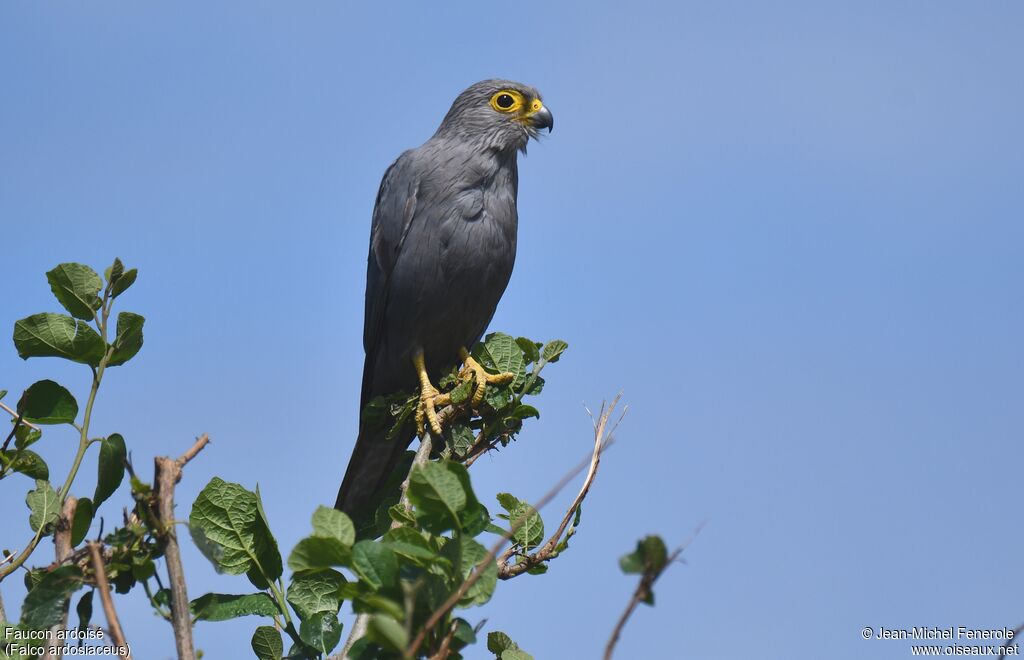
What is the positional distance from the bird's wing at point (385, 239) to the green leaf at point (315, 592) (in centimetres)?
358

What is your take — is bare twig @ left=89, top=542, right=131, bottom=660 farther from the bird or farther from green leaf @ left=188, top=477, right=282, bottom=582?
the bird

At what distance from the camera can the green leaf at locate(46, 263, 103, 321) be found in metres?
3.28

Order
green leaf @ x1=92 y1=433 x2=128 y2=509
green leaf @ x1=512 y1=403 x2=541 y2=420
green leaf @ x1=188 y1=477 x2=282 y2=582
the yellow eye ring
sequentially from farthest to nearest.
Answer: the yellow eye ring
green leaf @ x1=512 y1=403 x2=541 y2=420
green leaf @ x1=92 y1=433 x2=128 y2=509
green leaf @ x1=188 y1=477 x2=282 y2=582

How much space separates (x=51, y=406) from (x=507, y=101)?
4.30 m

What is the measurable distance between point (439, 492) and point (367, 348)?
4.11m

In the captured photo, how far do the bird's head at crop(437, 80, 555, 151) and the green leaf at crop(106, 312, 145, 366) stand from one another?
351 cm

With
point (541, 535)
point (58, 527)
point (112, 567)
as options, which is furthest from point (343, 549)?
point (541, 535)

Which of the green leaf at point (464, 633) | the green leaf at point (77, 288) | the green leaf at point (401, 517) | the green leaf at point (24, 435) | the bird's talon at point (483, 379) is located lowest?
the green leaf at point (464, 633)

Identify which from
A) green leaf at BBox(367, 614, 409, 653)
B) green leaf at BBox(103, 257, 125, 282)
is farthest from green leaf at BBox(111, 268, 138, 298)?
green leaf at BBox(367, 614, 409, 653)

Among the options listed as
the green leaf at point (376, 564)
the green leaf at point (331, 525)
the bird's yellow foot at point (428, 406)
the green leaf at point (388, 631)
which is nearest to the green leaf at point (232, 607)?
the green leaf at point (331, 525)

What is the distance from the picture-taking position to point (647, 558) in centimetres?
176

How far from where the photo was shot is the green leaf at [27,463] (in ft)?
11.0

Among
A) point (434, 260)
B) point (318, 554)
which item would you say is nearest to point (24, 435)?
point (318, 554)

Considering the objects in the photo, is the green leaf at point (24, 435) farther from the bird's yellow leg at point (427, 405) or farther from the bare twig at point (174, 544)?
the bird's yellow leg at point (427, 405)
